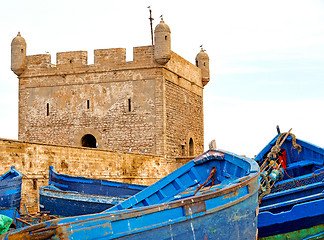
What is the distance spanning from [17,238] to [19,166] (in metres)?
9.29

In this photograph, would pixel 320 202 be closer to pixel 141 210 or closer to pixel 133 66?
pixel 141 210

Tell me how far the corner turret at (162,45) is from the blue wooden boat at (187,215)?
13.8m

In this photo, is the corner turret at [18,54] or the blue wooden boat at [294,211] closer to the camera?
the blue wooden boat at [294,211]

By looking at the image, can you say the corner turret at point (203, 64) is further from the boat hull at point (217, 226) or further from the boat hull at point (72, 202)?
the boat hull at point (217, 226)

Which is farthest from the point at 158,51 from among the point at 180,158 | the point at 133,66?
the point at 180,158

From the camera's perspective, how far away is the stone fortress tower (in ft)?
72.2

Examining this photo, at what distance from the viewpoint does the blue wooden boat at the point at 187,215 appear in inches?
175

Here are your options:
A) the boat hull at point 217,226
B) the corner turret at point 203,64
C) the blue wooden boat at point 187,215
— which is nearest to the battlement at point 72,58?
the corner turret at point 203,64

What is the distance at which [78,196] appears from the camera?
9.75 m

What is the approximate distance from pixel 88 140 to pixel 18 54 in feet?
16.8

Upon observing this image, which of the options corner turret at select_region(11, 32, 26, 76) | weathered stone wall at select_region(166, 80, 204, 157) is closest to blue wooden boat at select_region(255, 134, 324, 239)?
weathered stone wall at select_region(166, 80, 204, 157)

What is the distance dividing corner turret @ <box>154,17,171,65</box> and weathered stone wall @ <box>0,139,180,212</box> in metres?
4.27

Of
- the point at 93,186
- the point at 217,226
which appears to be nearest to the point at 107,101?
the point at 93,186

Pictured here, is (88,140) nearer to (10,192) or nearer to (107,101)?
(107,101)
